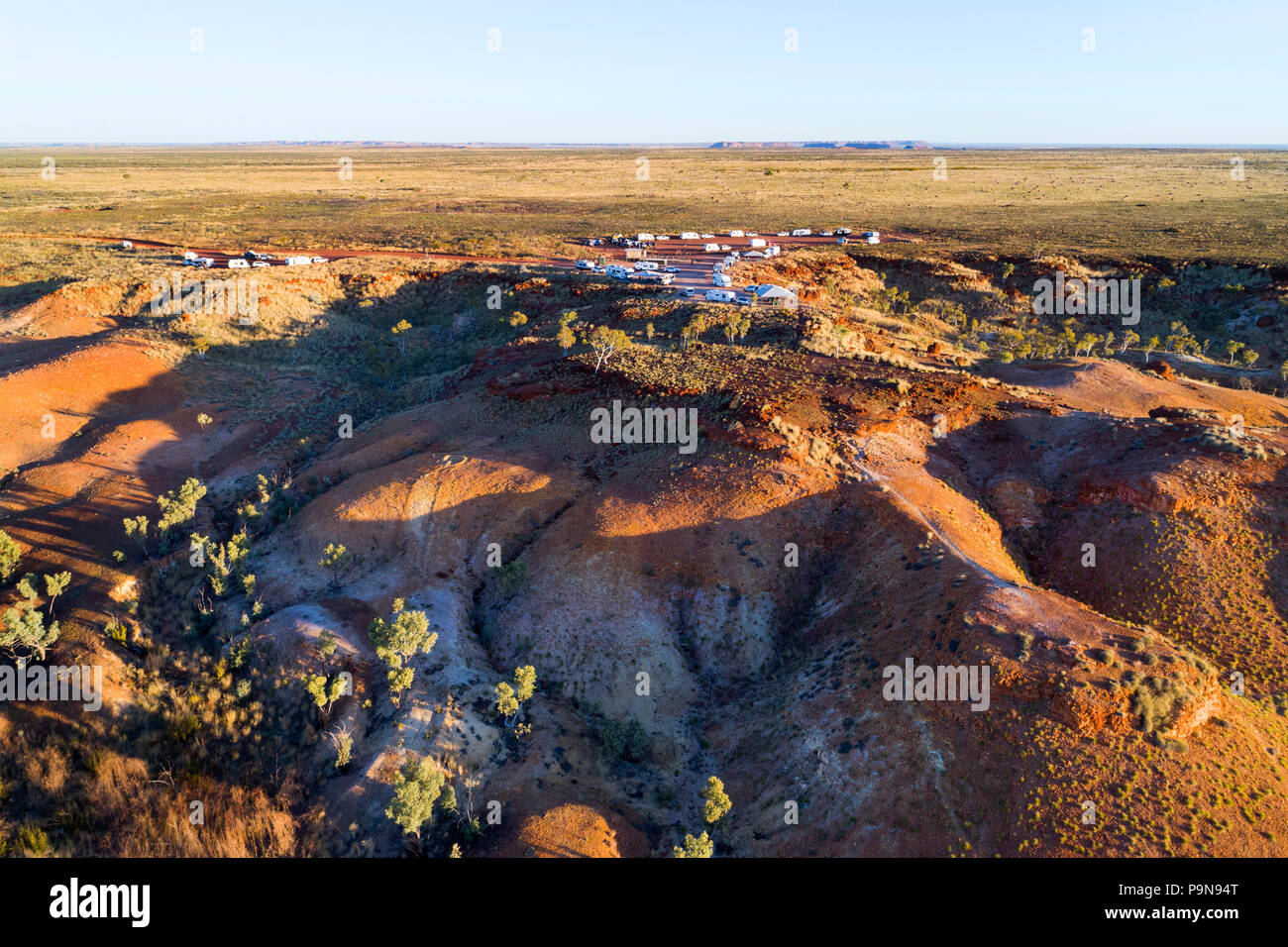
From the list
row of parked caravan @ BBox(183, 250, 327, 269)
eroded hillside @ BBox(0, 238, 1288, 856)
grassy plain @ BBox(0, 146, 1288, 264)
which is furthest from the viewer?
Result: grassy plain @ BBox(0, 146, 1288, 264)

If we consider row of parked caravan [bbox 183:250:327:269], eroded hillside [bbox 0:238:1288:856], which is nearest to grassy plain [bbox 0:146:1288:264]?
row of parked caravan [bbox 183:250:327:269]

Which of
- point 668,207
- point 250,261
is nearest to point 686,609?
point 250,261

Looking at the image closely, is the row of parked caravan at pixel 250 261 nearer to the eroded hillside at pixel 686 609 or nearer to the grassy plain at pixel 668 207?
the grassy plain at pixel 668 207

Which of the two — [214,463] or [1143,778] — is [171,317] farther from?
[1143,778]

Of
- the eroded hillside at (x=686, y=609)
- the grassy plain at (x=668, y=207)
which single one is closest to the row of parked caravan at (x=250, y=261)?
the grassy plain at (x=668, y=207)

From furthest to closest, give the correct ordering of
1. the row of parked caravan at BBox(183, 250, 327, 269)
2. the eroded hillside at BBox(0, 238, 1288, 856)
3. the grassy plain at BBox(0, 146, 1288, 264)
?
1. the grassy plain at BBox(0, 146, 1288, 264)
2. the row of parked caravan at BBox(183, 250, 327, 269)
3. the eroded hillside at BBox(0, 238, 1288, 856)

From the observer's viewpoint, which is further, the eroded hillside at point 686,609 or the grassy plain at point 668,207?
the grassy plain at point 668,207

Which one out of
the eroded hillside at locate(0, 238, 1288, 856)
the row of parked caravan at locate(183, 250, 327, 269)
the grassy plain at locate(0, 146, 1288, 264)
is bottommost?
the eroded hillside at locate(0, 238, 1288, 856)

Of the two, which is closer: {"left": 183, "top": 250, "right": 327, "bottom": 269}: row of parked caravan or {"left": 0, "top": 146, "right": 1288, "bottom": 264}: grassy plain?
{"left": 183, "top": 250, "right": 327, "bottom": 269}: row of parked caravan

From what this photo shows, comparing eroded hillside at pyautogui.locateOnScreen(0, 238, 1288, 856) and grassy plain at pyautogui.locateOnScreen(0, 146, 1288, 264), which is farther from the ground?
grassy plain at pyautogui.locateOnScreen(0, 146, 1288, 264)

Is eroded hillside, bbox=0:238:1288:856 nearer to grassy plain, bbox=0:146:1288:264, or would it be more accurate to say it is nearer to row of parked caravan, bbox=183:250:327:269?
row of parked caravan, bbox=183:250:327:269

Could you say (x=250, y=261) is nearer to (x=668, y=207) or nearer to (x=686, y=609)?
(x=686, y=609)
